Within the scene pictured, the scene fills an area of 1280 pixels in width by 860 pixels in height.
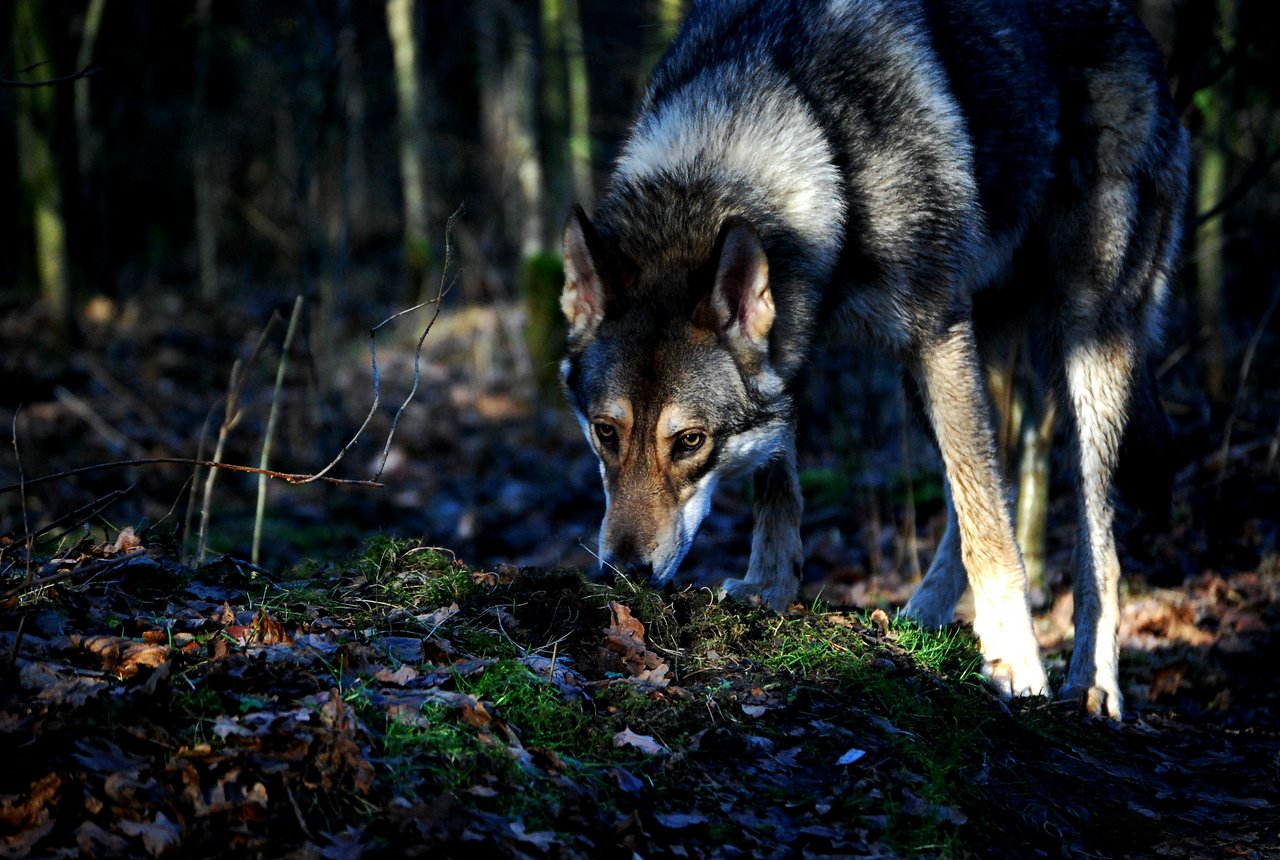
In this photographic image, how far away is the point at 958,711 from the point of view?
3.73m

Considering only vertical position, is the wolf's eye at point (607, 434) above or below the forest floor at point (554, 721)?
above

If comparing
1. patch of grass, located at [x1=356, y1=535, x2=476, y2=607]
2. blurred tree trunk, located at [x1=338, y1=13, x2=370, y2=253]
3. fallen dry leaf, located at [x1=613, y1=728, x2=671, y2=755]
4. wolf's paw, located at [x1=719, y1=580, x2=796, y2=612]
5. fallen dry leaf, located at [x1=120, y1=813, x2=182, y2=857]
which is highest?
blurred tree trunk, located at [x1=338, y1=13, x2=370, y2=253]

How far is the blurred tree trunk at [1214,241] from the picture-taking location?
8.52m

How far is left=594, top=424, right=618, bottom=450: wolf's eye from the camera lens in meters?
4.14

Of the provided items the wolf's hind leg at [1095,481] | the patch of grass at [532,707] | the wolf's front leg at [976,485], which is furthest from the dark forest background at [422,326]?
the wolf's front leg at [976,485]

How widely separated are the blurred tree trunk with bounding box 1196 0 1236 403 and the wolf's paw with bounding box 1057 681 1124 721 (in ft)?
15.1

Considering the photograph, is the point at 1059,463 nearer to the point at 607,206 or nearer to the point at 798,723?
the point at 607,206

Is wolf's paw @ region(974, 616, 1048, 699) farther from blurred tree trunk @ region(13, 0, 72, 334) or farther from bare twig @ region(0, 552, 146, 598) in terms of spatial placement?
blurred tree trunk @ region(13, 0, 72, 334)

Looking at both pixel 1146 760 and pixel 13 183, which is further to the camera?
pixel 13 183

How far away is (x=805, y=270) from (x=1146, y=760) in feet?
7.40

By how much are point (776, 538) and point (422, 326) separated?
422 inches

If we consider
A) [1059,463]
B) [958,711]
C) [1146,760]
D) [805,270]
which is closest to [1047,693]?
[1146,760]

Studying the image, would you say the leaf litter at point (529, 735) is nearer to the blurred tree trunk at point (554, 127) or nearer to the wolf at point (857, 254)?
the wolf at point (857, 254)

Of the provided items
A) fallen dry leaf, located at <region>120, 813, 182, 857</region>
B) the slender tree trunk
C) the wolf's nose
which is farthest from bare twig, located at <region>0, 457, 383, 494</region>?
the slender tree trunk
